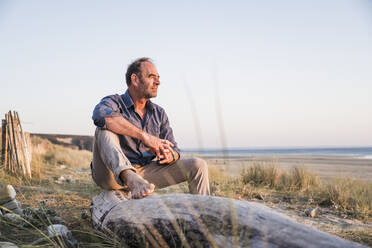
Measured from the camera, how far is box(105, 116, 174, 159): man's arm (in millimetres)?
2619

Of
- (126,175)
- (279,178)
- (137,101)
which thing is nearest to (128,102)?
(137,101)

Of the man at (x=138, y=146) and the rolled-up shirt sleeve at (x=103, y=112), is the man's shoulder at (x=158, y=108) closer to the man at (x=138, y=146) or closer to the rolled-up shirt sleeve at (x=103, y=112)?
the man at (x=138, y=146)

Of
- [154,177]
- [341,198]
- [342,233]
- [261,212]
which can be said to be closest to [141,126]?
[154,177]

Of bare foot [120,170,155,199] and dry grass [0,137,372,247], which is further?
dry grass [0,137,372,247]

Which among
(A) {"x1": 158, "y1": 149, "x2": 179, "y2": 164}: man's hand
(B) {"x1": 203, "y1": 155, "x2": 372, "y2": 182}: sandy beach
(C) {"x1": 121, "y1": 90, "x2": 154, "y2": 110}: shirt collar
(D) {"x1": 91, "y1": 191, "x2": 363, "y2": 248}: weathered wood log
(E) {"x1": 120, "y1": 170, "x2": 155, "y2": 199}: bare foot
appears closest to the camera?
(D) {"x1": 91, "y1": 191, "x2": 363, "y2": 248}: weathered wood log

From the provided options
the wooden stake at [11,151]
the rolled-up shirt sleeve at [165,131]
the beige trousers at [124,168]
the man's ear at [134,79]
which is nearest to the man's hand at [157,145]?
the beige trousers at [124,168]

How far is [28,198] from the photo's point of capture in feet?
12.6

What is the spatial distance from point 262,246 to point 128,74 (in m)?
2.61

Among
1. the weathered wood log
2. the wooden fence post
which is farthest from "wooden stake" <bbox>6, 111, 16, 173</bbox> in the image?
the weathered wood log

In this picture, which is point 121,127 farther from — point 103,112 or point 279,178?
point 279,178

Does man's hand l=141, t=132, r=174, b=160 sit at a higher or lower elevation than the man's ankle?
higher

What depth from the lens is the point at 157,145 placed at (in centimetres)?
275

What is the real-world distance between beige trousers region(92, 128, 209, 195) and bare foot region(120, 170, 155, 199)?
74 millimetres

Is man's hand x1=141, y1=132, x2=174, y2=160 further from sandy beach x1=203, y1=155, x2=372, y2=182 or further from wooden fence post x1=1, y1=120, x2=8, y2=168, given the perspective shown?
wooden fence post x1=1, y1=120, x2=8, y2=168
